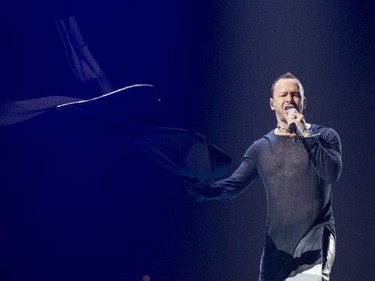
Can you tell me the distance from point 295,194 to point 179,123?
124 centimetres

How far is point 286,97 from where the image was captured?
113 inches

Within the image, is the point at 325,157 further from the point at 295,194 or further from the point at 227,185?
the point at 227,185

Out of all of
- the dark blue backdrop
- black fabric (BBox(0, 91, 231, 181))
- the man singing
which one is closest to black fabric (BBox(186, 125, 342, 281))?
the man singing

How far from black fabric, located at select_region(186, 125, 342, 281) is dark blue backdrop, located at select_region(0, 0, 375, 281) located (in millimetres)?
907

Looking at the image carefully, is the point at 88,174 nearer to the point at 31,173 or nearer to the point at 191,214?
the point at 31,173

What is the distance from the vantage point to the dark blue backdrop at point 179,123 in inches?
134

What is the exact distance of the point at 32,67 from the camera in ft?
11.1

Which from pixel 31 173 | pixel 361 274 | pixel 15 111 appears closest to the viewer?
pixel 15 111

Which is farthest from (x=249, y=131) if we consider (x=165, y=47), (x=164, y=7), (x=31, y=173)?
(x=31, y=173)

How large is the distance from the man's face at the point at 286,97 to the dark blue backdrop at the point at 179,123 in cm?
89

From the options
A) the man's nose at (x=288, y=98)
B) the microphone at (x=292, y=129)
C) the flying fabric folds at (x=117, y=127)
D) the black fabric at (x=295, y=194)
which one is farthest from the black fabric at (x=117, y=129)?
the man's nose at (x=288, y=98)

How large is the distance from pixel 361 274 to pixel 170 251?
1.35m

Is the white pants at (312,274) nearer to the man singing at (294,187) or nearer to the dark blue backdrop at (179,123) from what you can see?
the man singing at (294,187)

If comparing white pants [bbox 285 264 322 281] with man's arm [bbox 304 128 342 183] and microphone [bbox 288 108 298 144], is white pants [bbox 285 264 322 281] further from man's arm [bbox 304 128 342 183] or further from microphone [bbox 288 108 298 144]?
microphone [bbox 288 108 298 144]
